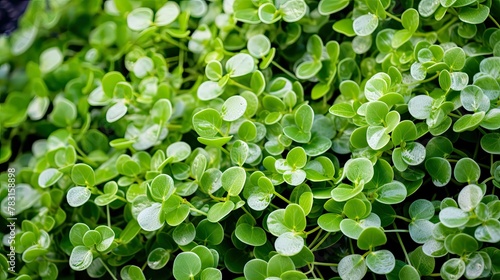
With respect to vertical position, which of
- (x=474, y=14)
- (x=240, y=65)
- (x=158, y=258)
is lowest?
(x=158, y=258)

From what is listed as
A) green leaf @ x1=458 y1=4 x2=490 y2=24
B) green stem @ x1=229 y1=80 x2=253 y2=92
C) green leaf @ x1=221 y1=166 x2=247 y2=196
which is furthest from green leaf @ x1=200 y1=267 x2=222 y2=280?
green leaf @ x1=458 y1=4 x2=490 y2=24

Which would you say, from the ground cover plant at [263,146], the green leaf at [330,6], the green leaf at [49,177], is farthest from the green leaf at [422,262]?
the green leaf at [49,177]

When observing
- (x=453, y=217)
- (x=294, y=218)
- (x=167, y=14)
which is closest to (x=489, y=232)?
(x=453, y=217)

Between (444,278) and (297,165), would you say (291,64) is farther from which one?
(444,278)

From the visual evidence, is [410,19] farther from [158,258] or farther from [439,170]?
[158,258]

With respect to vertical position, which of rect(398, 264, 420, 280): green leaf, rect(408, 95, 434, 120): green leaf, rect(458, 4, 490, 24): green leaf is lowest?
rect(398, 264, 420, 280): green leaf

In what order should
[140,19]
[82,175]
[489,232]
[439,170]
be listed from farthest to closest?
[140,19], [82,175], [439,170], [489,232]

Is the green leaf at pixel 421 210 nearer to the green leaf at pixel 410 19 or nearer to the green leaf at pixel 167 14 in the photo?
the green leaf at pixel 410 19

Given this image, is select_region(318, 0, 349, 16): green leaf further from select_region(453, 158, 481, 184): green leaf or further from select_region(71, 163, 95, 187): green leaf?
select_region(71, 163, 95, 187): green leaf
